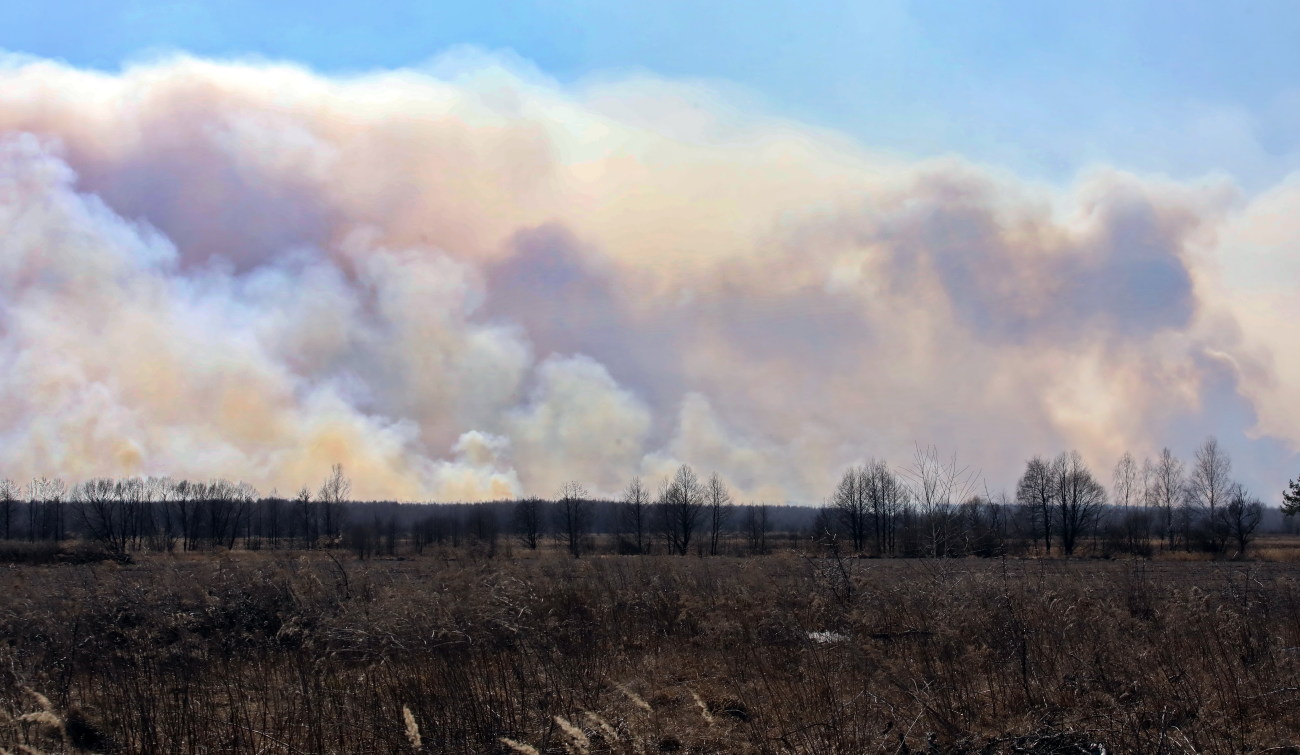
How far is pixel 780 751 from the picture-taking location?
696 centimetres

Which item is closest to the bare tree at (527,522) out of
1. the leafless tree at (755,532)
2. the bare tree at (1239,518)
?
the leafless tree at (755,532)

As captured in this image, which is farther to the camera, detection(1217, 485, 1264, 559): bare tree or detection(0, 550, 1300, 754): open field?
detection(1217, 485, 1264, 559): bare tree

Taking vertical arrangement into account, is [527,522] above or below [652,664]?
below

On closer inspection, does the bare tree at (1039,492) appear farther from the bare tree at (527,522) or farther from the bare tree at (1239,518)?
the bare tree at (527,522)

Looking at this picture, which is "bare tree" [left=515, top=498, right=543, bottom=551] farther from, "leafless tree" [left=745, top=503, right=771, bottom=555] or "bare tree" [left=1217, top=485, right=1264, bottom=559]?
"bare tree" [left=1217, top=485, right=1264, bottom=559]

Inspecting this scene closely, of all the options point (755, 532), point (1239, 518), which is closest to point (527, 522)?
point (755, 532)

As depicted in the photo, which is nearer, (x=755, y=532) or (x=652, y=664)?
(x=652, y=664)

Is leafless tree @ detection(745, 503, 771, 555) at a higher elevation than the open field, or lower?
lower

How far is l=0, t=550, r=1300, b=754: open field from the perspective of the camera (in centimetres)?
726

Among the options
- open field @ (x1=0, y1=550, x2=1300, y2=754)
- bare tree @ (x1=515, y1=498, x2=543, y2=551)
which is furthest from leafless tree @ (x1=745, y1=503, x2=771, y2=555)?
open field @ (x1=0, y1=550, x2=1300, y2=754)

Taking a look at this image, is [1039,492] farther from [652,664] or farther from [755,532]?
[652,664]

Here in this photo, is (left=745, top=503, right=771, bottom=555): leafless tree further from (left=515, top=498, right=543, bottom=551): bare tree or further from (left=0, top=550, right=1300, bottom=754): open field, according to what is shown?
(left=0, top=550, right=1300, bottom=754): open field

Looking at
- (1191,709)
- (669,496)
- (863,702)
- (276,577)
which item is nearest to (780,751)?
(863,702)

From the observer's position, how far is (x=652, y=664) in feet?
35.6
